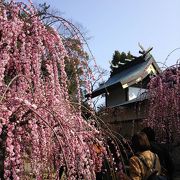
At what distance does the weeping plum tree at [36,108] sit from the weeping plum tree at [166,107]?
414 cm

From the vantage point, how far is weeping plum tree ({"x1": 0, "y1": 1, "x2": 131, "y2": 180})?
8.39 ft

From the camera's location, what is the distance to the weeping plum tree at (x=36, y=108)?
256 centimetres

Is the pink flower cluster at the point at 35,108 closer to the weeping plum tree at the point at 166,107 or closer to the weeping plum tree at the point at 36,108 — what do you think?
the weeping plum tree at the point at 36,108

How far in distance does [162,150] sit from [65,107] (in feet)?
6.40

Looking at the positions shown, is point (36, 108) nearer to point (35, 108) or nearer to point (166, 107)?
point (35, 108)

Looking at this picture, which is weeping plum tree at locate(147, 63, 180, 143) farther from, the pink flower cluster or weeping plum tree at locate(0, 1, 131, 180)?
the pink flower cluster

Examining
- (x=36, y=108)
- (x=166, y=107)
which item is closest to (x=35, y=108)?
(x=36, y=108)

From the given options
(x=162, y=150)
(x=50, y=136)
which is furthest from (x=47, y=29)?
(x=162, y=150)

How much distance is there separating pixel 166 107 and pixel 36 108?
5.70 m

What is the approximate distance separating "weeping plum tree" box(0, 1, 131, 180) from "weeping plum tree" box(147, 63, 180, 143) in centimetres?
414

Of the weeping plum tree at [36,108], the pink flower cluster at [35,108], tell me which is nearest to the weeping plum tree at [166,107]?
the weeping plum tree at [36,108]

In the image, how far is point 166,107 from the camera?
7.91m

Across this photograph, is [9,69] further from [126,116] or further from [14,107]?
[126,116]

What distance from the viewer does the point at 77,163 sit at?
119 inches
